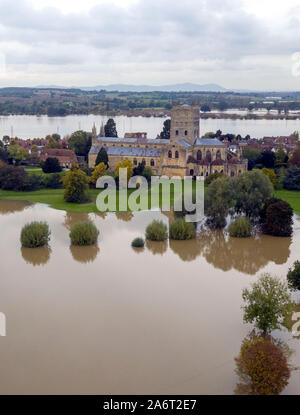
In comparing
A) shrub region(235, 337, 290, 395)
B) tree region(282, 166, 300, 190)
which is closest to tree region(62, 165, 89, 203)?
tree region(282, 166, 300, 190)

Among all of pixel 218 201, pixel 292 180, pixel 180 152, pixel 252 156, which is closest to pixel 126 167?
pixel 180 152

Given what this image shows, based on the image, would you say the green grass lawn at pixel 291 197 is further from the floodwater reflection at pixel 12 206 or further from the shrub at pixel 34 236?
the floodwater reflection at pixel 12 206

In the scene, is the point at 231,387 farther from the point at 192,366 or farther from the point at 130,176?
the point at 130,176

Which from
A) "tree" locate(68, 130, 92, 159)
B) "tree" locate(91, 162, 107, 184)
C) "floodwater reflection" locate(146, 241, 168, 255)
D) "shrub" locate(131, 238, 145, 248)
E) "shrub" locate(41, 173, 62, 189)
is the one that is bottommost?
"floodwater reflection" locate(146, 241, 168, 255)

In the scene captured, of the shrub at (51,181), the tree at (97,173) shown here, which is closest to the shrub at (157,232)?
the tree at (97,173)

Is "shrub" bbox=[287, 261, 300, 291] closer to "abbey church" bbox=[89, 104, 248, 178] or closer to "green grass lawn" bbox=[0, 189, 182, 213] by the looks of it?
"green grass lawn" bbox=[0, 189, 182, 213]

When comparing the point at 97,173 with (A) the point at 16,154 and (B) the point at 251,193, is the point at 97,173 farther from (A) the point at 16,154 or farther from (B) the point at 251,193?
(B) the point at 251,193
